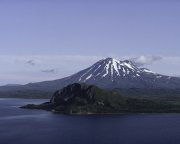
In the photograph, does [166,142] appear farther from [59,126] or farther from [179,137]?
[59,126]

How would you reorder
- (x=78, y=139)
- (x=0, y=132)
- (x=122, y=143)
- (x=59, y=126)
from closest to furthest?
(x=122, y=143) < (x=78, y=139) < (x=0, y=132) < (x=59, y=126)

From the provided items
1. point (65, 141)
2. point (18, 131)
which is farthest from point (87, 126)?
point (65, 141)

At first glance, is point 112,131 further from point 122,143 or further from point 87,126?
point 122,143

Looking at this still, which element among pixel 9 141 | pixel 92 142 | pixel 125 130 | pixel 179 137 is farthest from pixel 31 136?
pixel 179 137

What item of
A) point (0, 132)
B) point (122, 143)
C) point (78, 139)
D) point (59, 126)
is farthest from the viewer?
point (59, 126)

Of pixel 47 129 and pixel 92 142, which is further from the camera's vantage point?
pixel 47 129

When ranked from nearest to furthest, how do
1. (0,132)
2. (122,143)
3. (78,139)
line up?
(122,143), (78,139), (0,132)

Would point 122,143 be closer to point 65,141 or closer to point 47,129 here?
point 65,141

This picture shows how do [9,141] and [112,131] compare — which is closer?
[9,141]
